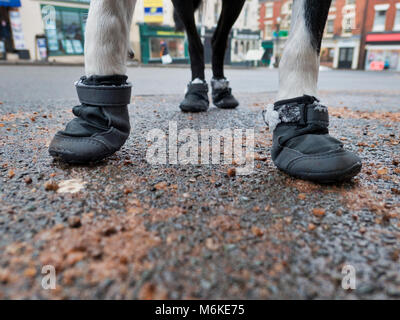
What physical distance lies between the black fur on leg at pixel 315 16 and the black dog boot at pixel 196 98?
4.11ft

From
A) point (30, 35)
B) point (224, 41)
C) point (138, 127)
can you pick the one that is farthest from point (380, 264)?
point (30, 35)

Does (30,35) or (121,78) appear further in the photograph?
(30,35)

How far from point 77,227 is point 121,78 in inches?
25.4

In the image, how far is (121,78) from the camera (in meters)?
1.13

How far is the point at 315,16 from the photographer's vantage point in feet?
3.31

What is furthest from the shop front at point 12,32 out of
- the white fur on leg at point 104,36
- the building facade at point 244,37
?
the white fur on leg at point 104,36

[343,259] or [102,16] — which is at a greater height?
[102,16]

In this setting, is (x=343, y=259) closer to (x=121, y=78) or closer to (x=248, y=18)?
(x=121, y=78)

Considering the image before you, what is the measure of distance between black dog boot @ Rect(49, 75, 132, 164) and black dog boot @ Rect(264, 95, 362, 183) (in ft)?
1.86

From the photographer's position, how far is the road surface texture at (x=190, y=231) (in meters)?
0.53

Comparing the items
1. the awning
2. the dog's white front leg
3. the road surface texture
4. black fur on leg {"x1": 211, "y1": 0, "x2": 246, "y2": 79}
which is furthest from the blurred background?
the road surface texture

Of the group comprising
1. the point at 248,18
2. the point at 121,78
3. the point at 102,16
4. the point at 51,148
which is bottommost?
Result: the point at 51,148

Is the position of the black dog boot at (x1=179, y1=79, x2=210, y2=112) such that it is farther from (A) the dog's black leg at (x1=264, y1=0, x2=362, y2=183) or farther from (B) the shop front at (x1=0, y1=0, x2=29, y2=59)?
(B) the shop front at (x1=0, y1=0, x2=29, y2=59)
